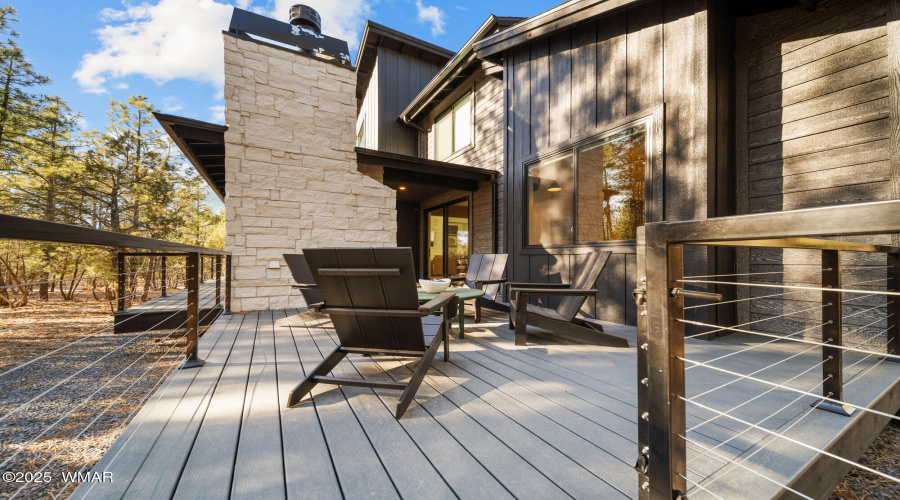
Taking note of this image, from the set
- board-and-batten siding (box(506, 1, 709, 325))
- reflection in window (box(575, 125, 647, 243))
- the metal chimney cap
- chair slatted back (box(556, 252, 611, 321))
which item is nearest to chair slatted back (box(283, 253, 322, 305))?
chair slatted back (box(556, 252, 611, 321))

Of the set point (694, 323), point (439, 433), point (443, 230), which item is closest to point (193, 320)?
point (439, 433)

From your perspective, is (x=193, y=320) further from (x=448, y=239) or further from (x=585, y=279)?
(x=448, y=239)

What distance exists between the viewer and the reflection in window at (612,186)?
12.7 feet

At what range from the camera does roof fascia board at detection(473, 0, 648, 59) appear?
12.8 feet

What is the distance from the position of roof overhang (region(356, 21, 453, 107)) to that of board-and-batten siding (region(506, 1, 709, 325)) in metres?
4.39

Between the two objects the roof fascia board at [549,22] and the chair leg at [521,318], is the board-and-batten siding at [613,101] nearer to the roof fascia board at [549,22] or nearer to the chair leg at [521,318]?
the roof fascia board at [549,22]

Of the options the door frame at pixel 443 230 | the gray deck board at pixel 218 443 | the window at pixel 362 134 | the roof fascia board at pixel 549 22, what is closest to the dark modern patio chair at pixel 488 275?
the door frame at pixel 443 230

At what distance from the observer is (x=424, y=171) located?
5.86m

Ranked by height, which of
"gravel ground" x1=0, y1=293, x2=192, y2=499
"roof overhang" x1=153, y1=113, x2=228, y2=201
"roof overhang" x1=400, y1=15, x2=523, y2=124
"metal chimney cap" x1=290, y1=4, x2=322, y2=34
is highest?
"metal chimney cap" x1=290, y1=4, x2=322, y2=34

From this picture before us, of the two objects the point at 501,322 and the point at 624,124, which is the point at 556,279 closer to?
the point at 501,322

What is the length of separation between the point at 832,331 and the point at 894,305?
1125 mm

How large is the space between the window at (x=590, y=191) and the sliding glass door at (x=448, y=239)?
2.30 metres

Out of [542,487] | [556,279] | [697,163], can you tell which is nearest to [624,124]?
[697,163]

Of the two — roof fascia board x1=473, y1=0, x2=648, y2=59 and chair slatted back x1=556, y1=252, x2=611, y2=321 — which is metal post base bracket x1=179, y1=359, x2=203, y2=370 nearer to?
chair slatted back x1=556, y1=252, x2=611, y2=321
